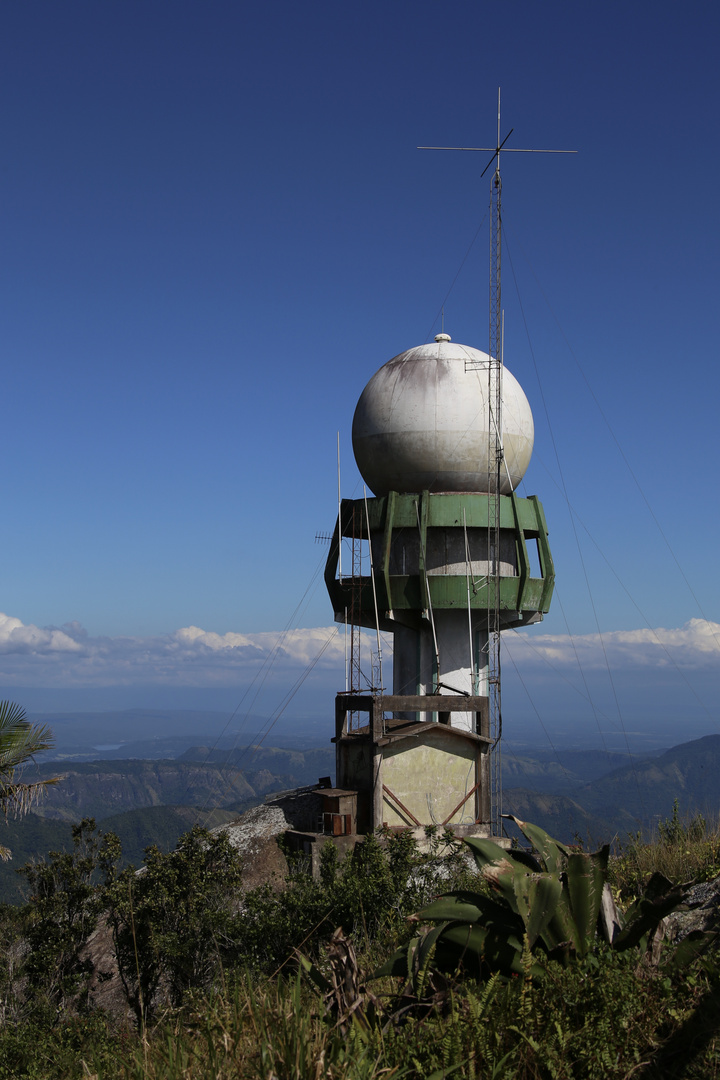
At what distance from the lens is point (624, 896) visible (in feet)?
29.6

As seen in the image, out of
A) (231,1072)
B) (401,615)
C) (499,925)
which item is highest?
(401,615)

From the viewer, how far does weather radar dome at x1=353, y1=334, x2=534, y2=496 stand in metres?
26.0

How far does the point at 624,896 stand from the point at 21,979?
12863 mm

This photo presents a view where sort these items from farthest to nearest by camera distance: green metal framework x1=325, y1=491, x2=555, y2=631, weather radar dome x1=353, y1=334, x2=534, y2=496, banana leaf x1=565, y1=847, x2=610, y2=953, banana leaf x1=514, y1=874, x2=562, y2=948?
weather radar dome x1=353, y1=334, x2=534, y2=496, green metal framework x1=325, y1=491, x2=555, y2=631, banana leaf x1=565, y1=847, x2=610, y2=953, banana leaf x1=514, y1=874, x2=562, y2=948

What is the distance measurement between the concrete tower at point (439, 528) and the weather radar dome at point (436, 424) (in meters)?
0.03

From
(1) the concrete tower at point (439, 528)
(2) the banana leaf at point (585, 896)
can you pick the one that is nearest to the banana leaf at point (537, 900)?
(2) the banana leaf at point (585, 896)

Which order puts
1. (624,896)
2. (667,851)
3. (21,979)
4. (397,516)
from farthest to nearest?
(397,516) < (21,979) < (667,851) < (624,896)

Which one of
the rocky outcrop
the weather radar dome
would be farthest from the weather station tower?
the rocky outcrop

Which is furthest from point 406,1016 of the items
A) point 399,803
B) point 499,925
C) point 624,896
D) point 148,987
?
point 399,803

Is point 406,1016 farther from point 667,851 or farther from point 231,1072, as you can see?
point 667,851

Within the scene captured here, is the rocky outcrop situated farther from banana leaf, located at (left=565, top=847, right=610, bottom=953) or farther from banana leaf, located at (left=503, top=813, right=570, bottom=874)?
banana leaf, located at (left=503, top=813, right=570, bottom=874)

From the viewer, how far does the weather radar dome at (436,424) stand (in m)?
26.0

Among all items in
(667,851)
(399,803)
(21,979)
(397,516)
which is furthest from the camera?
(397,516)

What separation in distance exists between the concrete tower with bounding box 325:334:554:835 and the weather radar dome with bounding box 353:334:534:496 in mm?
31
